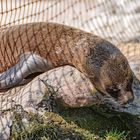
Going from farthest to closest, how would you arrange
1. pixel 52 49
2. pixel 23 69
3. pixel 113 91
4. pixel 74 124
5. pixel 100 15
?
pixel 100 15 < pixel 52 49 < pixel 23 69 < pixel 113 91 < pixel 74 124

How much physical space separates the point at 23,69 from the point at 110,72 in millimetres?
1431

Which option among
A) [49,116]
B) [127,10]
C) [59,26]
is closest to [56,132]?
[49,116]

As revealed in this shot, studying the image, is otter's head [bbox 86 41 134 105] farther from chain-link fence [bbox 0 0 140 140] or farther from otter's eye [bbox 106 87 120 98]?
chain-link fence [bbox 0 0 140 140]

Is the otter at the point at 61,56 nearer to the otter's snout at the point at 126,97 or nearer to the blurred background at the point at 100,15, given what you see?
the otter's snout at the point at 126,97

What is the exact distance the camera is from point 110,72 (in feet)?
21.8

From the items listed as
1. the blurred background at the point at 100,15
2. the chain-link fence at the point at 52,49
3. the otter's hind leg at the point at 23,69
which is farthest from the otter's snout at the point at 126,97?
the blurred background at the point at 100,15

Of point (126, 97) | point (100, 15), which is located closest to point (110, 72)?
point (126, 97)

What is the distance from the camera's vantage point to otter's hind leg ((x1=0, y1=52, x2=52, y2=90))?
7262mm

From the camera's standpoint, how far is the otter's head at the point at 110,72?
6.49 metres

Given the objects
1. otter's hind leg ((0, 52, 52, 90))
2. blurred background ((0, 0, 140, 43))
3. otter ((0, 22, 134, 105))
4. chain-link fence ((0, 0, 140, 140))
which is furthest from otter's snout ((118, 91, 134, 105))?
blurred background ((0, 0, 140, 43))

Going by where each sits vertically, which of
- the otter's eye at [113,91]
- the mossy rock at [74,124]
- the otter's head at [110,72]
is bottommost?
the mossy rock at [74,124]

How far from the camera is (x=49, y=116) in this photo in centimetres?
618

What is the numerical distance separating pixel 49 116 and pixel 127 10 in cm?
534

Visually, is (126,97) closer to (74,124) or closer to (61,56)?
(74,124)
